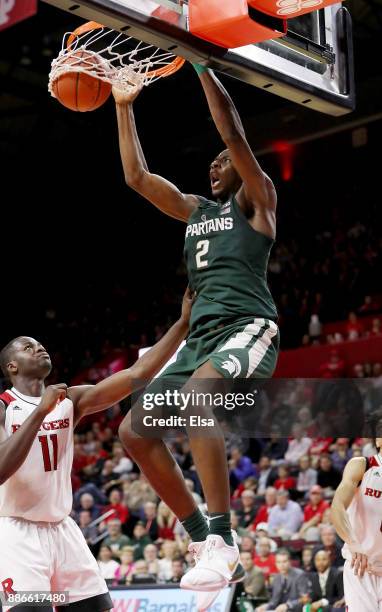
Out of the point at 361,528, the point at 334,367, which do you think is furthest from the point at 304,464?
the point at 361,528

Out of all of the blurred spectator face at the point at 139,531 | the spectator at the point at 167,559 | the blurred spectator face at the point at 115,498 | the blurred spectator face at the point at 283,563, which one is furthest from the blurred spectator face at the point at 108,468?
the blurred spectator face at the point at 283,563

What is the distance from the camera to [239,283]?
15.1 feet

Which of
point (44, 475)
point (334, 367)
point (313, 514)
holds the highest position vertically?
point (44, 475)

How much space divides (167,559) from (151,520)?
52.6 inches

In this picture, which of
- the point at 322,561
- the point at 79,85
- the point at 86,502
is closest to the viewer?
the point at 79,85

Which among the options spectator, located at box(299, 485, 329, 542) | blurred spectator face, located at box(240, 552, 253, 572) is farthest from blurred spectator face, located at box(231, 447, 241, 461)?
blurred spectator face, located at box(240, 552, 253, 572)

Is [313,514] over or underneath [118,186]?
underneath

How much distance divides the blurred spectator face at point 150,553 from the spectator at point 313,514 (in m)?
1.54

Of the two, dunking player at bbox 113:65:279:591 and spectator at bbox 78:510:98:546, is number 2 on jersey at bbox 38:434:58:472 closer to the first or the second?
dunking player at bbox 113:65:279:591

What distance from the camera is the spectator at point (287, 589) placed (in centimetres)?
888

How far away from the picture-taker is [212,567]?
4.24 m

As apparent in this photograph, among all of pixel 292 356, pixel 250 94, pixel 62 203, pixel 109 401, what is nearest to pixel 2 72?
pixel 62 203

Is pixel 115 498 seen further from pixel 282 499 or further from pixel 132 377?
pixel 132 377

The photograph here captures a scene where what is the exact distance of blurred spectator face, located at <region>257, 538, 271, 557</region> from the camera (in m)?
9.66
